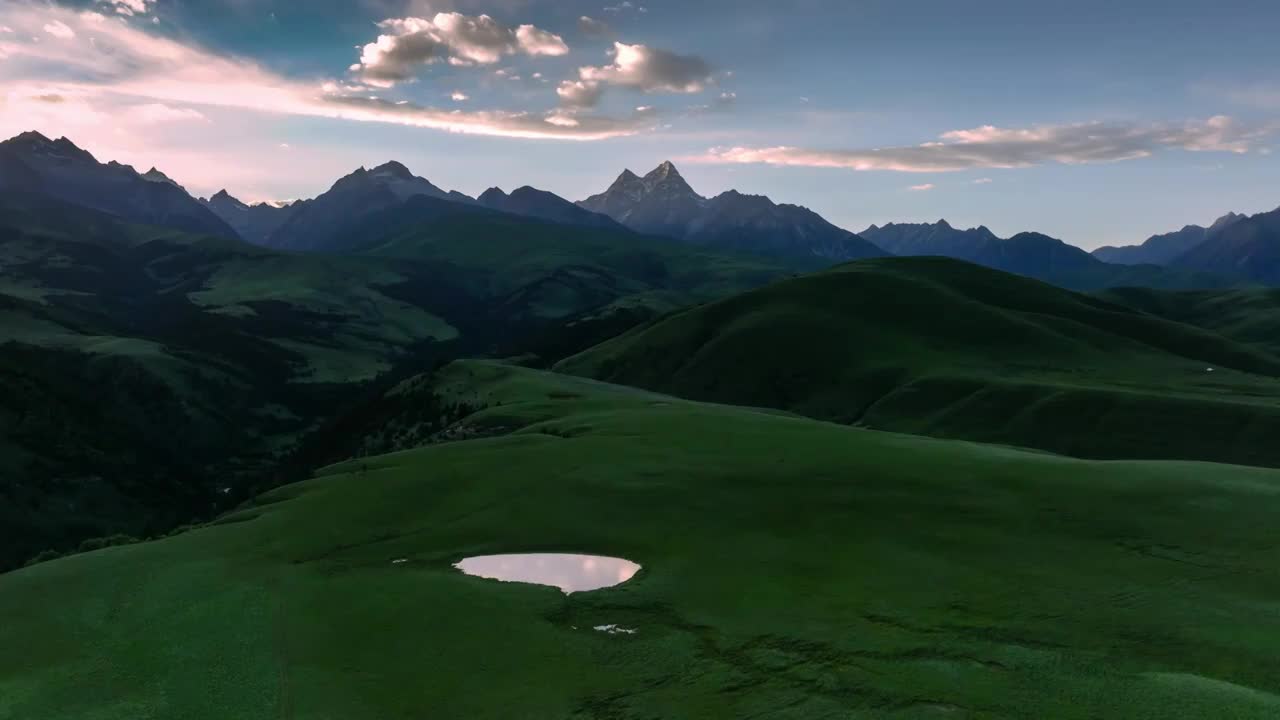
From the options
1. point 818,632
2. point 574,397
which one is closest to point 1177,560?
point 818,632

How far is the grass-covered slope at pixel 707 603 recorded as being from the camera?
2527cm

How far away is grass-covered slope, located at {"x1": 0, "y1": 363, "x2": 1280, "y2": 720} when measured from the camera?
25.3 metres

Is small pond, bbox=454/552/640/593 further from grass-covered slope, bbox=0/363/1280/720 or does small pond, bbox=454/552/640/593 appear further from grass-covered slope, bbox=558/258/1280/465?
grass-covered slope, bbox=558/258/1280/465

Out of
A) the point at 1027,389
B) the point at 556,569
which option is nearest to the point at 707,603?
the point at 556,569

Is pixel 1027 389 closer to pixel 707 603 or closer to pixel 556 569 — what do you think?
pixel 556 569

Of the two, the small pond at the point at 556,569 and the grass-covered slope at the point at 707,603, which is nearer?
the grass-covered slope at the point at 707,603

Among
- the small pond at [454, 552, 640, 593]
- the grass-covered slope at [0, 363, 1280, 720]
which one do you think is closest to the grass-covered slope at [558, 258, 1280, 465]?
the grass-covered slope at [0, 363, 1280, 720]

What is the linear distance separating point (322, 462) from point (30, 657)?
142295mm

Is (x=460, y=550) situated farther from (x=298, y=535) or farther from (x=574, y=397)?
(x=574, y=397)

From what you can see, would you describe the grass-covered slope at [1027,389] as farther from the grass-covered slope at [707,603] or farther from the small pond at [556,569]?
the small pond at [556,569]

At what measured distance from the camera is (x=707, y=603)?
32906 millimetres

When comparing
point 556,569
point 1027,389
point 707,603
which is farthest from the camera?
point 1027,389

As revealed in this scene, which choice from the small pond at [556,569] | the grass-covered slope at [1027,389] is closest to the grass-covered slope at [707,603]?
the small pond at [556,569]

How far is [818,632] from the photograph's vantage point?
96.0 ft
